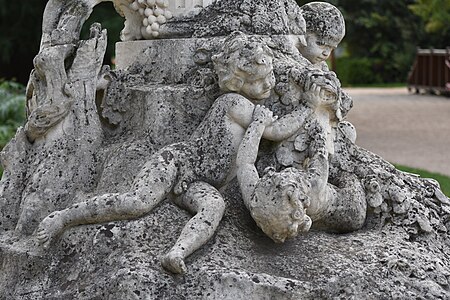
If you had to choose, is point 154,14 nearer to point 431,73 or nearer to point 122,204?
point 122,204

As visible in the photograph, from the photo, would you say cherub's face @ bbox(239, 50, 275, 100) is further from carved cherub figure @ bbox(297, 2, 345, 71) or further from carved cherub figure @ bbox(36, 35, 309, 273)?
carved cherub figure @ bbox(297, 2, 345, 71)

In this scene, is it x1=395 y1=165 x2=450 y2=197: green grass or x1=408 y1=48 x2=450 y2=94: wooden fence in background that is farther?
x1=408 y1=48 x2=450 y2=94: wooden fence in background

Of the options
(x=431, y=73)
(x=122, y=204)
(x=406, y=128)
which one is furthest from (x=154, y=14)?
A: (x=431, y=73)

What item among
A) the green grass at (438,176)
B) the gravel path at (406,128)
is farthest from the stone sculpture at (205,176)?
the gravel path at (406,128)

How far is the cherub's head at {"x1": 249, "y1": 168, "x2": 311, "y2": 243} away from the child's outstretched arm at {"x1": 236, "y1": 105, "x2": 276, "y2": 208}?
122 millimetres

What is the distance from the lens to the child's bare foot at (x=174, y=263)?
147 inches

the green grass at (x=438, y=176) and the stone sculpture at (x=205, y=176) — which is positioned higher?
the stone sculpture at (x=205, y=176)

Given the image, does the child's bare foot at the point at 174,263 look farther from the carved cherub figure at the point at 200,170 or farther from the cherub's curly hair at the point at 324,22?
the cherub's curly hair at the point at 324,22

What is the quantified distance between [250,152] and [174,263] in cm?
69

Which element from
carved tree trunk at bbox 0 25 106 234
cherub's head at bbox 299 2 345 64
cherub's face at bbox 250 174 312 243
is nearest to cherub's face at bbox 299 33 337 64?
cherub's head at bbox 299 2 345 64

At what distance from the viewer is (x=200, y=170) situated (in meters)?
4.22

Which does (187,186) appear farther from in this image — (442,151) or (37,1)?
(37,1)

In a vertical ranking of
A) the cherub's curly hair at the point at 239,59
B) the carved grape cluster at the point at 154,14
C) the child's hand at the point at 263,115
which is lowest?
the child's hand at the point at 263,115

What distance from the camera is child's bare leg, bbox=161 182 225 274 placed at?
12.3ft
